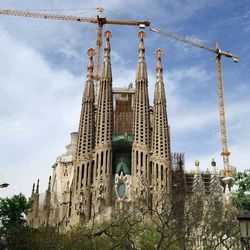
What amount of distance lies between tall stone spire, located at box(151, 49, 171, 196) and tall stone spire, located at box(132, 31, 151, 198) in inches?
46.3

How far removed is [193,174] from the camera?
273 ft

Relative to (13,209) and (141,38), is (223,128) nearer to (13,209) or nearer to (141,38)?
(141,38)

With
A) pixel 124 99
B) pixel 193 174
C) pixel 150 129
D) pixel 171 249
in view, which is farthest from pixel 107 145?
pixel 171 249

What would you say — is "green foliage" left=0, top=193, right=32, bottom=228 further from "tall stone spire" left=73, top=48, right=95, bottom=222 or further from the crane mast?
the crane mast

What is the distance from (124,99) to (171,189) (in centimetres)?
2256

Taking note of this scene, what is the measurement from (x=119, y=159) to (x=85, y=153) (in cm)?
583

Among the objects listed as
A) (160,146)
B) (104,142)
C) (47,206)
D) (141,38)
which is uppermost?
(141,38)

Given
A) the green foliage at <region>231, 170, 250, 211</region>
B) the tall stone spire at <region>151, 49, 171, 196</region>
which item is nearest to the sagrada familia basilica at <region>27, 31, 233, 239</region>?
the tall stone spire at <region>151, 49, 171, 196</region>

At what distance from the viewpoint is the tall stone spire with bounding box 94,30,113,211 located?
6541 centimetres

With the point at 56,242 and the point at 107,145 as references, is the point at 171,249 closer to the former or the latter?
the point at 56,242

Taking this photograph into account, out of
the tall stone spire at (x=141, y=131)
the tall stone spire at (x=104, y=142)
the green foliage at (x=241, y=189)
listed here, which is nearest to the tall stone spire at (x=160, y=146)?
the tall stone spire at (x=141, y=131)

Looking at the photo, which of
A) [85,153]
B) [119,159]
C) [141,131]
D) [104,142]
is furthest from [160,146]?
[85,153]

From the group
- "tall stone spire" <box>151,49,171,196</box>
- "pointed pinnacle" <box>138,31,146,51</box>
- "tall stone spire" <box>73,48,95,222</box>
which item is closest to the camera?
"tall stone spire" <box>73,48,95,222</box>

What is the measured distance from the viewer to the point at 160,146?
68.9m
